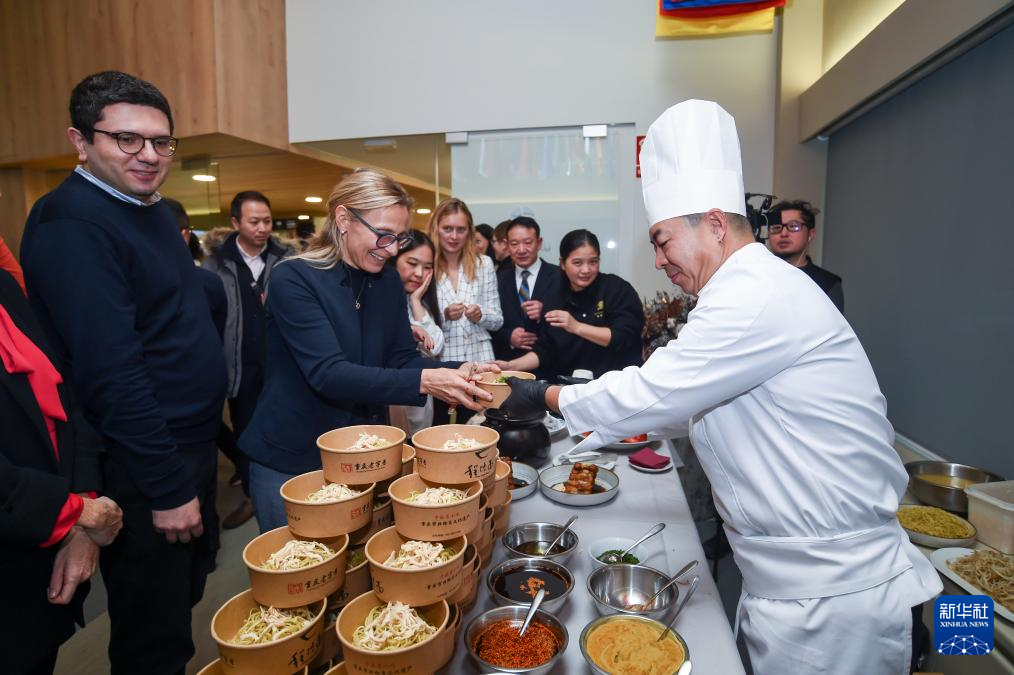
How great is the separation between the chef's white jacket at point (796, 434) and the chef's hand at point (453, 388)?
0.43 meters

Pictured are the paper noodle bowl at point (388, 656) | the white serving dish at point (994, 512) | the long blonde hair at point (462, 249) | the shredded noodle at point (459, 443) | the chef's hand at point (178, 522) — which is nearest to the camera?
the paper noodle bowl at point (388, 656)

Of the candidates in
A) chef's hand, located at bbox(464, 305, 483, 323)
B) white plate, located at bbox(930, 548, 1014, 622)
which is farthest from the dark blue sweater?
white plate, located at bbox(930, 548, 1014, 622)

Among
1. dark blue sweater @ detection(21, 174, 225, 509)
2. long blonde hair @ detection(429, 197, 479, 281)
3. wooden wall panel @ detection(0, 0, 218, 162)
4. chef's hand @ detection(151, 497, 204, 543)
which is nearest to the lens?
dark blue sweater @ detection(21, 174, 225, 509)

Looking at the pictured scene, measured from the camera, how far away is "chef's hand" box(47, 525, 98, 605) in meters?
1.13

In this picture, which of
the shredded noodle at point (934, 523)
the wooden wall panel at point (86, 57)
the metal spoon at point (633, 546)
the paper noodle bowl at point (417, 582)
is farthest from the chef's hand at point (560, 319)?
the wooden wall panel at point (86, 57)

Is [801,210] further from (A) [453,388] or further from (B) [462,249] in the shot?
(A) [453,388]

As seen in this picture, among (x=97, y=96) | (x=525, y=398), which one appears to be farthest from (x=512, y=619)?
(x=97, y=96)

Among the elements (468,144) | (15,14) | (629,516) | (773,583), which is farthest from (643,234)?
(15,14)

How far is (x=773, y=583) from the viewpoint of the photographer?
117 centimetres

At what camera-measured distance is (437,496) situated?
1026mm

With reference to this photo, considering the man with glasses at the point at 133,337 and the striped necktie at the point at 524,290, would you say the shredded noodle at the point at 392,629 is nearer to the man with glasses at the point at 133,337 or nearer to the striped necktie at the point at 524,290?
the man with glasses at the point at 133,337

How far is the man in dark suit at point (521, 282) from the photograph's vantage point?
10.6 feet

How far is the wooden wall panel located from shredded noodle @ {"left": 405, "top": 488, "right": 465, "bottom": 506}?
Result: 4.43 meters

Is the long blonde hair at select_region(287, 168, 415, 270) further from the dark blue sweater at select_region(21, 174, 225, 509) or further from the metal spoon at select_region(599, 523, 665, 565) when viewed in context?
the metal spoon at select_region(599, 523, 665, 565)
